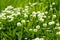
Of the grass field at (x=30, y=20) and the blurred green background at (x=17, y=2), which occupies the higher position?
the blurred green background at (x=17, y=2)

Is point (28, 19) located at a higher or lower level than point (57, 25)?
higher

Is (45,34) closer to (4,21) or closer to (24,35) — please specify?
(24,35)

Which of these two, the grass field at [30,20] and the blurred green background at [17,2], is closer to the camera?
the grass field at [30,20]

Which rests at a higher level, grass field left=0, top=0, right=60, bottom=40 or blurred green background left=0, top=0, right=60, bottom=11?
blurred green background left=0, top=0, right=60, bottom=11

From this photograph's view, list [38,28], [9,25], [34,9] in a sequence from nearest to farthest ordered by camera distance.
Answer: [38,28], [9,25], [34,9]

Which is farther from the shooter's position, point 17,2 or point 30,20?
point 17,2

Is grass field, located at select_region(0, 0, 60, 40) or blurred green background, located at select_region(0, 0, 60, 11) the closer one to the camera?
grass field, located at select_region(0, 0, 60, 40)

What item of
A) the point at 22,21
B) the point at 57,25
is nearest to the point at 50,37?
the point at 57,25

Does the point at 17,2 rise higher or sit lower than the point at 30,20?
higher
